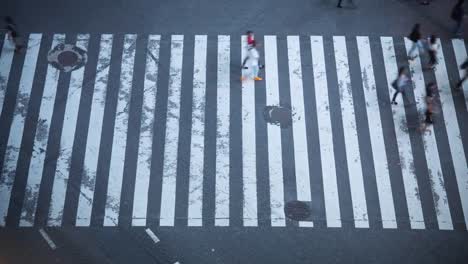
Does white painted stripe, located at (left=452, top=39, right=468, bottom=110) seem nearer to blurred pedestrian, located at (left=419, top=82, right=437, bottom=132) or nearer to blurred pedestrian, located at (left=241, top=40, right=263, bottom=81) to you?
blurred pedestrian, located at (left=419, top=82, right=437, bottom=132)

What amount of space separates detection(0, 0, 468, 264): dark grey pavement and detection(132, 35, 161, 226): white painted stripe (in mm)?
196

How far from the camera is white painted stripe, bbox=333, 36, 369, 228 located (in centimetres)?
1386

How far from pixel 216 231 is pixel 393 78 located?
7.93 metres

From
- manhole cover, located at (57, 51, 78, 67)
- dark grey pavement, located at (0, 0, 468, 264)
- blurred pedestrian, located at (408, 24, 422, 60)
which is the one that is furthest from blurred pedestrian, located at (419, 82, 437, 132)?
manhole cover, located at (57, 51, 78, 67)

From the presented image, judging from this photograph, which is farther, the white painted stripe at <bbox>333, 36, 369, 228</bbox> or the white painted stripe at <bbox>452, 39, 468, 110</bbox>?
the white painted stripe at <bbox>452, 39, 468, 110</bbox>

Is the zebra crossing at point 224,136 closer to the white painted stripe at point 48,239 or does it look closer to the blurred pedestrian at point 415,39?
the white painted stripe at point 48,239

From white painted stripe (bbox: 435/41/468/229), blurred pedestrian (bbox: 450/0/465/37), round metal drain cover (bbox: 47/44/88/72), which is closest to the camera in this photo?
white painted stripe (bbox: 435/41/468/229)

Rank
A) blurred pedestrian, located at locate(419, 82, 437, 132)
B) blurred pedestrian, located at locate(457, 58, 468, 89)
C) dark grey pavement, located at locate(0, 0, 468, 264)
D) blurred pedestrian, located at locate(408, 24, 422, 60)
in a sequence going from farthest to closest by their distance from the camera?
blurred pedestrian, located at locate(408, 24, 422, 60) < blurred pedestrian, located at locate(457, 58, 468, 89) < blurred pedestrian, located at locate(419, 82, 437, 132) < dark grey pavement, located at locate(0, 0, 468, 264)

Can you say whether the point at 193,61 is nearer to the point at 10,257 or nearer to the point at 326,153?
the point at 326,153

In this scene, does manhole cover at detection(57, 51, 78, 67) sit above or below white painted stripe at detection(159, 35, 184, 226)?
above

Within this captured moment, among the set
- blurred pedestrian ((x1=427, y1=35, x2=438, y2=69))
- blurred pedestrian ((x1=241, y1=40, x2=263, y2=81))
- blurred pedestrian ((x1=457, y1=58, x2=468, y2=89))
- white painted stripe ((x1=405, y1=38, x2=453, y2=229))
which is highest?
blurred pedestrian ((x1=427, y1=35, x2=438, y2=69))

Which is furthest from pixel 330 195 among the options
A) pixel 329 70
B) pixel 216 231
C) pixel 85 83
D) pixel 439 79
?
pixel 85 83

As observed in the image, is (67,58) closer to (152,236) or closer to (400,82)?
(152,236)

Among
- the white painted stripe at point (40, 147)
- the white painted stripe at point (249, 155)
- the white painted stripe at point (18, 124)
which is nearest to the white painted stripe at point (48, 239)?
the white painted stripe at point (40, 147)
